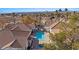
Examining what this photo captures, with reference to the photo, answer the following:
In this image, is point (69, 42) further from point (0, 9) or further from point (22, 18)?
point (0, 9)

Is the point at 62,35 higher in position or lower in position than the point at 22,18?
lower
